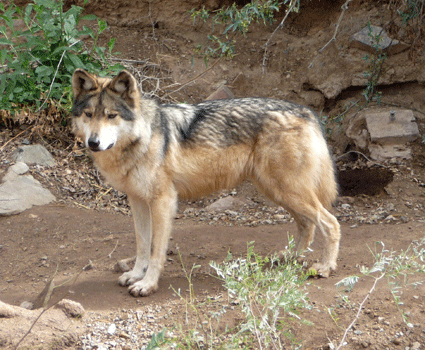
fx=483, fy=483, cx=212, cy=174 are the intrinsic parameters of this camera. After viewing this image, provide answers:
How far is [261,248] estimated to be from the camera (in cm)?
575

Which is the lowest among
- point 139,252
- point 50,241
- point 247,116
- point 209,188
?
point 50,241

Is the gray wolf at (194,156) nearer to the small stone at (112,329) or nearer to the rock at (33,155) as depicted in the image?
the small stone at (112,329)

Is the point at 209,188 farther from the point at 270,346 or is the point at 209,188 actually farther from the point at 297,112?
the point at 270,346

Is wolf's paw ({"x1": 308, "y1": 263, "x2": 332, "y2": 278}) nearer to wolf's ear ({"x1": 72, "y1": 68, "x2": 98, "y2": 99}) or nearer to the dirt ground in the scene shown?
the dirt ground

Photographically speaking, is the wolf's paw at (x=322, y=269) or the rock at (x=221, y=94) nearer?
the wolf's paw at (x=322, y=269)

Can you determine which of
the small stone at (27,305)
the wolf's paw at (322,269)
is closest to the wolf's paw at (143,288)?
the small stone at (27,305)

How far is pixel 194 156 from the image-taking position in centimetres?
509

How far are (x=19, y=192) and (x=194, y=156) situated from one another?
2865 mm

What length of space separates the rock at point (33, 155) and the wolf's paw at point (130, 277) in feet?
9.85

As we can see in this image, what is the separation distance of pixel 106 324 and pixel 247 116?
252cm

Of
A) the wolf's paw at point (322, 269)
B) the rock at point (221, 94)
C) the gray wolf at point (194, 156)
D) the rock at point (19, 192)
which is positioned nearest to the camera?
the gray wolf at point (194, 156)

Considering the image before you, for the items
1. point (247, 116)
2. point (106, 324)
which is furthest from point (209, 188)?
point (106, 324)

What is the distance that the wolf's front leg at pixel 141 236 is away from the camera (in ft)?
16.5

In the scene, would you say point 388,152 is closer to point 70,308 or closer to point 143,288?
point 143,288
